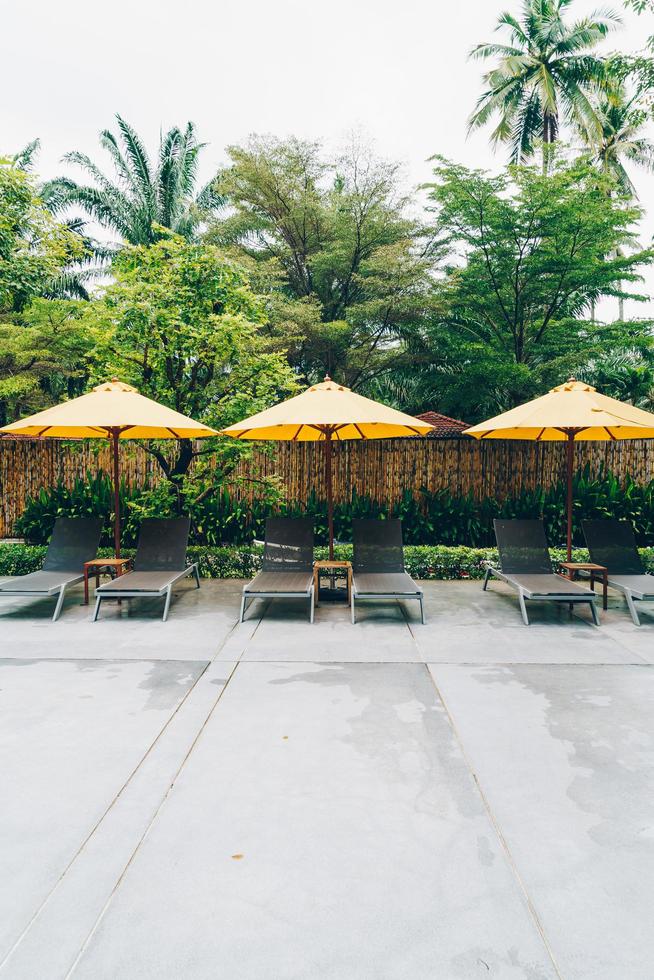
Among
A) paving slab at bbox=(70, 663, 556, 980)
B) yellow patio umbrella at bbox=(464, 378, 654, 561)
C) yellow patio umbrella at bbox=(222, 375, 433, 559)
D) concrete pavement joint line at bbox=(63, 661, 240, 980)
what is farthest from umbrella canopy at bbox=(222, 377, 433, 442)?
paving slab at bbox=(70, 663, 556, 980)

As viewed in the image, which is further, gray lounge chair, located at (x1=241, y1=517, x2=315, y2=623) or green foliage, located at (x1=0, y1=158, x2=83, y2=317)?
green foliage, located at (x1=0, y1=158, x2=83, y2=317)

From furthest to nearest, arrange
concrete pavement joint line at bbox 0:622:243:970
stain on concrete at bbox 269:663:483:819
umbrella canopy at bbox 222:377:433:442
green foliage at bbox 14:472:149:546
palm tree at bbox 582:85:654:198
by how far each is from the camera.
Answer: palm tree at bbox 582:85:654:198
green foliage at bbox 14:472:149:546
umbrella canopy at bbox 222:377:433:442
stain on concrete at bbox 269:663:483:819
concrete pavement joint line at bbox 0:622:243:970

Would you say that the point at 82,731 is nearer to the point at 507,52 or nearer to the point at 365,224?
the point at 365,224

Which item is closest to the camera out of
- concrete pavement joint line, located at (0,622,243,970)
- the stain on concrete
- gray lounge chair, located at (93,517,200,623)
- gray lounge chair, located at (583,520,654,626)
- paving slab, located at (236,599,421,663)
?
concrete pavement joint line, located at (0,622,243,970)

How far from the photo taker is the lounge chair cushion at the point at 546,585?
7.03 metres

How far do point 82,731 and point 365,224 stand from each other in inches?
645

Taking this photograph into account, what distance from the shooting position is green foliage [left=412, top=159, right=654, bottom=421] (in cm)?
1162

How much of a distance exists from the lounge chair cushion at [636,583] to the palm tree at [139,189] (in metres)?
24.4

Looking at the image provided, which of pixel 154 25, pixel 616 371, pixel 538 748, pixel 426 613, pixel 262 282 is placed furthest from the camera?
pixel 616 371

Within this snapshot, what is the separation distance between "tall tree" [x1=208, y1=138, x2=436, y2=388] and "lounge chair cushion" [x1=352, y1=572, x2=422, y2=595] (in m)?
9.56

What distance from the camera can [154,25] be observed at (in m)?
14.0

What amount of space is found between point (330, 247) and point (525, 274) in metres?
6.97

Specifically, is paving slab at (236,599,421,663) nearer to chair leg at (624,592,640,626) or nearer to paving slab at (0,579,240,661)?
paving slab at (0,579,240,661)

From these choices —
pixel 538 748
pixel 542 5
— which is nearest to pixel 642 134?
pixel 542 5
